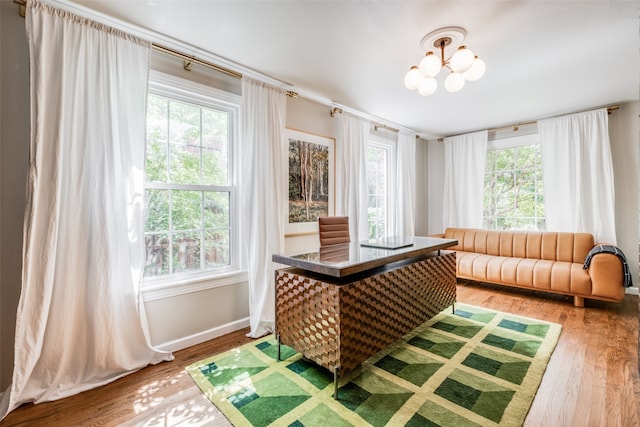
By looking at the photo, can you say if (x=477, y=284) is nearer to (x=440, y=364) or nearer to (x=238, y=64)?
(x=440, y=364)

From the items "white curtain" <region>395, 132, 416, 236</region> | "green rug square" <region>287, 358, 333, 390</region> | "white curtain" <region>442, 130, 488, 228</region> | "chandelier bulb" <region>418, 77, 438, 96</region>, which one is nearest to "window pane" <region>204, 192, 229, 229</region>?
"green rug square" <region>287, 358, 333, 390</region>

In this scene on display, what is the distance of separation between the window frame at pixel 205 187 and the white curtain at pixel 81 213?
0.64 ft

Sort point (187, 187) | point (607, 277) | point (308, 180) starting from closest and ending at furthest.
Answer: point (187, 187) → point (607, 277) → point (308, 180)

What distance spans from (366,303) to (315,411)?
664 millimetres

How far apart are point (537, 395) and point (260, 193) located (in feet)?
8.20

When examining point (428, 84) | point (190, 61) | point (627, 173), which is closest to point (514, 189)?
point (627, 173)

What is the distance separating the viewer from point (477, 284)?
415 cm

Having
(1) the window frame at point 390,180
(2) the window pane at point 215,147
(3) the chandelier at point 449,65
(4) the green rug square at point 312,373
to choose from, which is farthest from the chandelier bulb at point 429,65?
(1) the window frame at point 390,180

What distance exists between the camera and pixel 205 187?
2.52 m

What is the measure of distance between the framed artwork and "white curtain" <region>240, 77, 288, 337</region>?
0.95 feet

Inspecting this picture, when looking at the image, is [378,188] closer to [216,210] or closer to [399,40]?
[399,40]

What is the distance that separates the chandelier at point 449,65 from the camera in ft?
5.98

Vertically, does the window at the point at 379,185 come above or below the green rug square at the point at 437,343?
above

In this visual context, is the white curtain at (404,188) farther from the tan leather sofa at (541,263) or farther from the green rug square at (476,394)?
the green rug square at (476,394)
